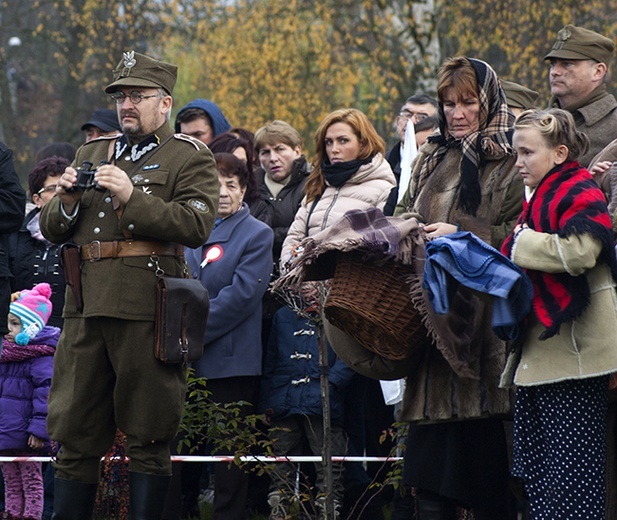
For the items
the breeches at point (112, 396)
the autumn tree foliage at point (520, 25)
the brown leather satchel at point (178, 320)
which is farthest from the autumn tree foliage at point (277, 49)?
the breeches at point (112, 396)

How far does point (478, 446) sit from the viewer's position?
5.01 metres

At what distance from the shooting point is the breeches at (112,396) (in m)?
5.12

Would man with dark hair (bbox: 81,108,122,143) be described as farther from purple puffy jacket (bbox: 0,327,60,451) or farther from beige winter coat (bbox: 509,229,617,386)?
beige winter coat (bbox: 509,229,617,386)

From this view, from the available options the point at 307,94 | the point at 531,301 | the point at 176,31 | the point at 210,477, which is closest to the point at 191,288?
the point at 531,301

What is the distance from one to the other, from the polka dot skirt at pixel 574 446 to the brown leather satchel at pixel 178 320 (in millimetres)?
1509

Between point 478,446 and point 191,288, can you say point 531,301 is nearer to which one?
point 478,446

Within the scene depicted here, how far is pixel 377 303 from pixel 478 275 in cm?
50

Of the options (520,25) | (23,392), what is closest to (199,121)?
(23,392)

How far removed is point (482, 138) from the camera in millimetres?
5152

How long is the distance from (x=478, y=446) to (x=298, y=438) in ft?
6.33

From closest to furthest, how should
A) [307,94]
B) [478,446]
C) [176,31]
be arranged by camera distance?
1. [478,446]
2. [307,94]
3. [176,31]

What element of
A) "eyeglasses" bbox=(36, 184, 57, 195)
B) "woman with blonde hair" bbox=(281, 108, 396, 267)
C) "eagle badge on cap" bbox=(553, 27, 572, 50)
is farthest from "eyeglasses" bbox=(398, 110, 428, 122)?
"eyeglasses" bbox=(36, 184, 57, 195)

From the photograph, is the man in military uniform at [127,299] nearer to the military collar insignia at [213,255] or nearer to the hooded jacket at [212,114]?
the military collar insignia at [213,255]

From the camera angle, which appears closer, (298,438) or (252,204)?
(298,438)
